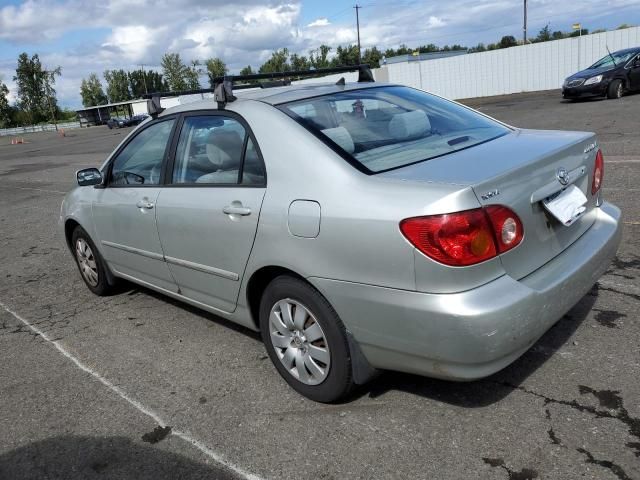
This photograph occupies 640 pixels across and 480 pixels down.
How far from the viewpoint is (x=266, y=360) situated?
361 centimetres

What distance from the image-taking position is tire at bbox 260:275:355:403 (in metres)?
2.77

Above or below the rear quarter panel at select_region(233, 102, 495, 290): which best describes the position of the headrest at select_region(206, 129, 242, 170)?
above

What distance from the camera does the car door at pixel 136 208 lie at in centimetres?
394

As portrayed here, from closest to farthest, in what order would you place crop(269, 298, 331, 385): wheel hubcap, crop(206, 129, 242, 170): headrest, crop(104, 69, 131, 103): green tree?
crop(269, 298, 331, 385): wheel hubcap, crop(206, 129, 242, 170): headrest, crop(104, 69, 131, 103): green tree

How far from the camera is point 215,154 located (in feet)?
11.4

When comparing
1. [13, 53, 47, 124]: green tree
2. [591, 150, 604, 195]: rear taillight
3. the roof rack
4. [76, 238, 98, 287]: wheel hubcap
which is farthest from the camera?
[13, 53, 47, 124]: green tree

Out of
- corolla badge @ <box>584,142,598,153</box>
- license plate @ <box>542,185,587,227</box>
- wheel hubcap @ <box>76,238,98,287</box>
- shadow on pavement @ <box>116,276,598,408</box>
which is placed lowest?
shadow on pavement @ <box>116,276,598,408</box>

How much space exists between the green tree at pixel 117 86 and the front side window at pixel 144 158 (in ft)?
388

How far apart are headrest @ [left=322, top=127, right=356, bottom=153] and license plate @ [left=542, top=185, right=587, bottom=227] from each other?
0.97 metres

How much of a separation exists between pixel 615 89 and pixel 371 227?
17.3 metres

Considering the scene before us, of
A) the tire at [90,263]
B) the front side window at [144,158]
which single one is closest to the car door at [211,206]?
the front side window at [144,158]

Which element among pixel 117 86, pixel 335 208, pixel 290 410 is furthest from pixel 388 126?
pixel 117 86

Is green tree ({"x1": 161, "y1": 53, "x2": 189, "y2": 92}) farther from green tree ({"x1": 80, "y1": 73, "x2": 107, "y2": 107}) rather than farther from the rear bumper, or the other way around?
the rear bumper

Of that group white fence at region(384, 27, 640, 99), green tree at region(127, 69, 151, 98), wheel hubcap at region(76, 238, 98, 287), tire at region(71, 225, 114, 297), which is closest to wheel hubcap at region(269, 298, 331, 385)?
tire at region(71, 225, 114, 297)
